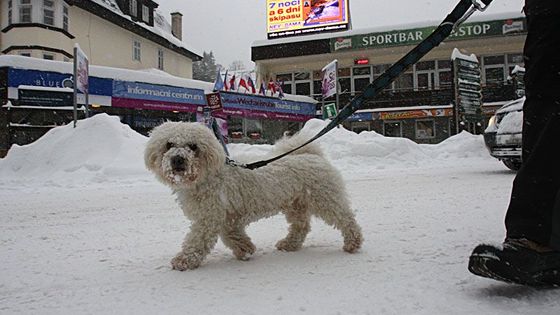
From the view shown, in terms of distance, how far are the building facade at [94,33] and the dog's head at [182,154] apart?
74.7 feet

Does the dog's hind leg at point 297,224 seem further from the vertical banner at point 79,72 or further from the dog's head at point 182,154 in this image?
the vertical banner at point 79,72

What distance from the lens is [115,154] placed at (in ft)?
34.0

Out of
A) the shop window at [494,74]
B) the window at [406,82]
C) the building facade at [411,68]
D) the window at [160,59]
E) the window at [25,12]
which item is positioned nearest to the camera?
the window at [25,12]

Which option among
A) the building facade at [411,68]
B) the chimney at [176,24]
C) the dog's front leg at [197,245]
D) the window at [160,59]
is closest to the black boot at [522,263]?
the dog's front leg at [197,245]

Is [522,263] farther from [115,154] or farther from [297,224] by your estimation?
[115,154]

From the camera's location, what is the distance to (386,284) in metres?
2.33

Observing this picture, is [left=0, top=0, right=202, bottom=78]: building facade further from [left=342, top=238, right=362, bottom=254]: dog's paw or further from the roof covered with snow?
[left=342, top=238, right=362, bottom=254]: dog's paw

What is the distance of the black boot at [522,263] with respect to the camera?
1.91 m

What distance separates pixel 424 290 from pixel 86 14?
28.1 m

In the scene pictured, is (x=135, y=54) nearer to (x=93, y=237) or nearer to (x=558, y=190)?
(x=93, y=237)

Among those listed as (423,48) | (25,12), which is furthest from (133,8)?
(423,48)

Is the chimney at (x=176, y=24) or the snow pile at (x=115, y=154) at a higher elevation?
the chimney at (x=176, y=24)

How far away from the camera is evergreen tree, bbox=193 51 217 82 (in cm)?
7557

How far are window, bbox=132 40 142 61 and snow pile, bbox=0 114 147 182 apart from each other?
733 inches
